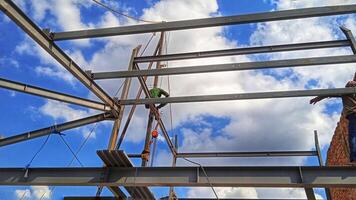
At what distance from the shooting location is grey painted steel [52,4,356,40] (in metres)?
5.88

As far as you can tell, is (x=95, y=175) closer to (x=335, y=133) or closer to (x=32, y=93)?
(x=32, y=93)

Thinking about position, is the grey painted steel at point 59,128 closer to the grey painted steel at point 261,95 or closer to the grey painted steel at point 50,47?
the grey painted steel at point 50,47

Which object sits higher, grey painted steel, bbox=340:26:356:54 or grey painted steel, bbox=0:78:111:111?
grey painted steel, bbox=340:26:356:54

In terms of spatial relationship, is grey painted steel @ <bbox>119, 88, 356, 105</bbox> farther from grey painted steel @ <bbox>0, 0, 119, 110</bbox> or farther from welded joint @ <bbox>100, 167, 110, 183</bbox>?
welded joint @ <bbox>100, 167, 110, 183</bbox>

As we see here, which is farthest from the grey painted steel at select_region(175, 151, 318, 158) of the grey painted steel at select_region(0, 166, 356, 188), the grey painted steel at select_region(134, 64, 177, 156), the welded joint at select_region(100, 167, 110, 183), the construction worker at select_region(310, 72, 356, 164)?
the welded joint at select_region(100, 167, 110, 183)

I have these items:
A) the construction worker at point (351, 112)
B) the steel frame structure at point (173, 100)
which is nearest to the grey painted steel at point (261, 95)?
the steel frame structure at point (173, 100)

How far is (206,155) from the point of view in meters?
11.4

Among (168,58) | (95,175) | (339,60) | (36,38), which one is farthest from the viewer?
(168,58)

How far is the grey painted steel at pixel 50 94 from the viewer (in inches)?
266

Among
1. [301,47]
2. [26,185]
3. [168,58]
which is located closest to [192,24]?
[168,58]

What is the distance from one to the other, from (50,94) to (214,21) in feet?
13.0

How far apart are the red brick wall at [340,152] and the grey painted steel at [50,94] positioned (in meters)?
7.38

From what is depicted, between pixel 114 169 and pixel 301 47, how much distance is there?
16.2 feet

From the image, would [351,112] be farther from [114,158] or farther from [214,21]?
[114,158]
